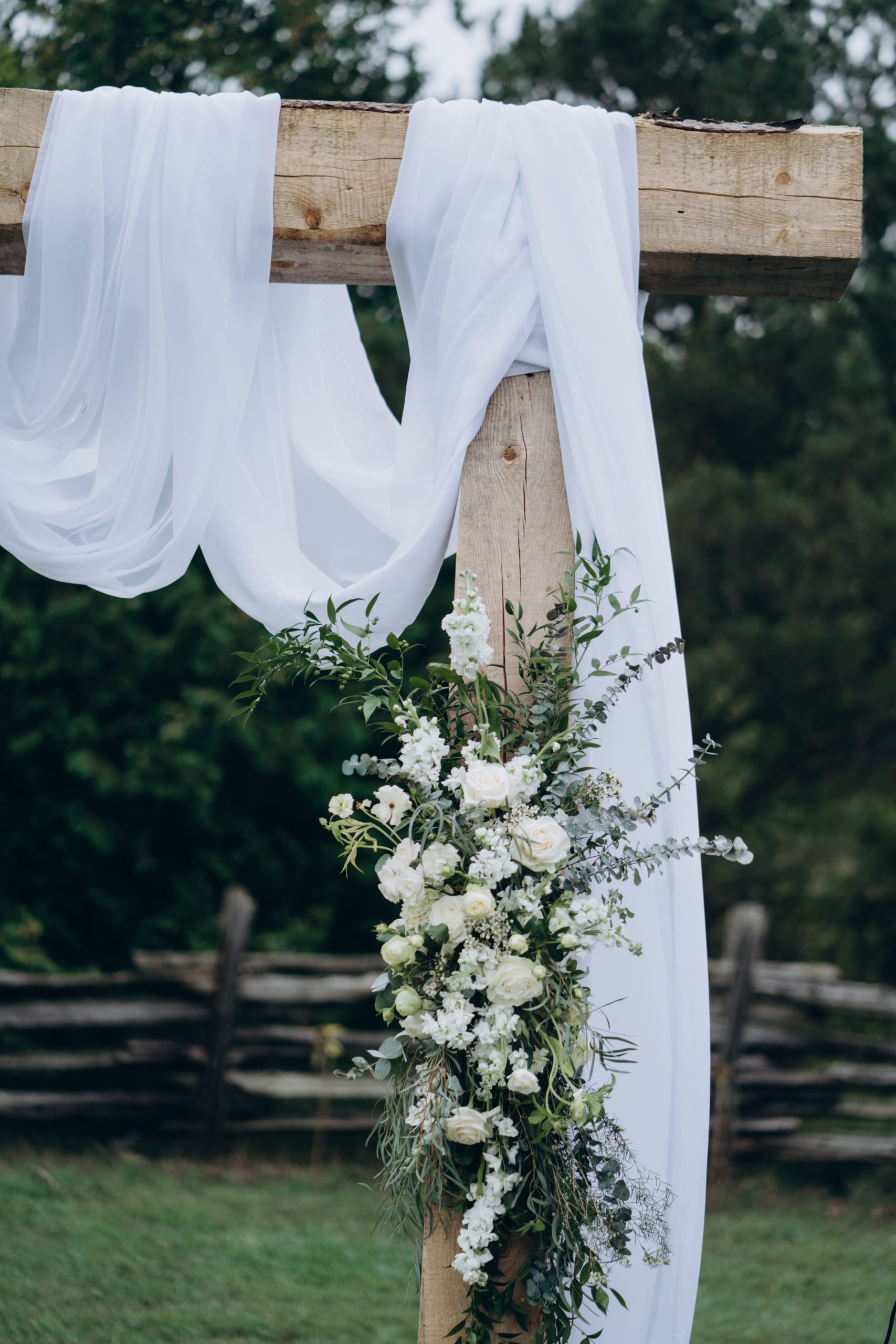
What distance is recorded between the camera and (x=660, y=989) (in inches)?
96.0

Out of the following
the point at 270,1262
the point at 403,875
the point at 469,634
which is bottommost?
the point at 270,1262

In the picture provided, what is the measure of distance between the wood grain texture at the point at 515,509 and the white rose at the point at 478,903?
487mm

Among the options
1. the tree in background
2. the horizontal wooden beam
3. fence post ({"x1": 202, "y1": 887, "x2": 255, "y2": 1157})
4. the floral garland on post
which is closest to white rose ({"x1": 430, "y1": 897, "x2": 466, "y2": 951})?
the floral garland on post

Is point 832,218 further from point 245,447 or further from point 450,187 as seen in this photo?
point 245,447

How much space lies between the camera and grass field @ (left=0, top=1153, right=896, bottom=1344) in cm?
397

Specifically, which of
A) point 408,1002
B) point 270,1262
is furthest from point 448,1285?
point 270,1262

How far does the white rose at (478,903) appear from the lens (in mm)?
2137

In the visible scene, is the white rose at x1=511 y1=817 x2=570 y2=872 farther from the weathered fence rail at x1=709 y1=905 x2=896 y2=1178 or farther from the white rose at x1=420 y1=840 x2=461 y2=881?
the weathered fence rail at x1=709 y1=905 x2=896 y2=1178

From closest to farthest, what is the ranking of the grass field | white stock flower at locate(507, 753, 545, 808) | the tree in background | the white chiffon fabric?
white stock flower at locate(507, 753, 545, 808), the white chiffon fabric, the grass field, the tree in background

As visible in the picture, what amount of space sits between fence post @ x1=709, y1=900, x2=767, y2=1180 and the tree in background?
1785mm

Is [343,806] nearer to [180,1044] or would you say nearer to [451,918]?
[451,918]

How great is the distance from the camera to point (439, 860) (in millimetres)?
2230

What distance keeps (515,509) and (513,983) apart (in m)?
0.98

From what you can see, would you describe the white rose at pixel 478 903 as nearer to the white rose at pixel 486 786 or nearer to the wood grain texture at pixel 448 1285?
the white rose at pixel 486 786
